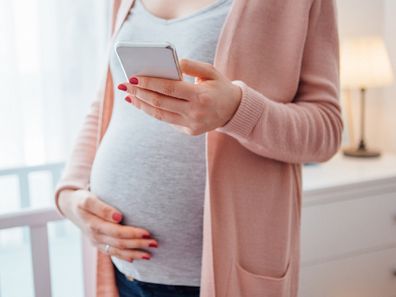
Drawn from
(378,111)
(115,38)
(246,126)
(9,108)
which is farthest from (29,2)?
(378,111)

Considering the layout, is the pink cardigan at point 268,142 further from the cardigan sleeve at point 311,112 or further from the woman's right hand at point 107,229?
the woman's right hand at point 107,229

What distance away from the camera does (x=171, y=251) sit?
2.26 ft

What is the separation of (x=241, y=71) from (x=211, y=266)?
27cm

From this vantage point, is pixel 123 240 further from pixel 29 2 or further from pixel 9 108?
pixel 29 2

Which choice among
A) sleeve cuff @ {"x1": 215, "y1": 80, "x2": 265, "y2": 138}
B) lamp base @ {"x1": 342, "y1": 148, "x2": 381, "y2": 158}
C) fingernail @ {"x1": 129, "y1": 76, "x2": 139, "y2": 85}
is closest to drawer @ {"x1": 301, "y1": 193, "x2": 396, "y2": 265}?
lamp base @ {"x1": 342, "y1": 148, "x2": 381, "y2": 158}

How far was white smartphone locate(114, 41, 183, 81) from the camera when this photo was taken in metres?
0.49

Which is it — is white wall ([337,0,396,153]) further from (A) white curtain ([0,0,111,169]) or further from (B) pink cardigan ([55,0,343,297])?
(B) pink cardigan ([55,0,343,297])

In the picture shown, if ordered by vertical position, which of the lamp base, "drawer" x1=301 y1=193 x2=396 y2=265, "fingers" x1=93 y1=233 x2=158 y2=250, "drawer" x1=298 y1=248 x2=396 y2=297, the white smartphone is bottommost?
"drawer" x1=298 y1=248 x2=396 y2=297

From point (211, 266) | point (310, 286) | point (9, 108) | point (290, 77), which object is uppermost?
point (290, 77)

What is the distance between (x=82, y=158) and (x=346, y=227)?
76cm

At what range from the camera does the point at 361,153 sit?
1591 millimetres

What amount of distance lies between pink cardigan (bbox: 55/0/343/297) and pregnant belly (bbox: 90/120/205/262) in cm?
4

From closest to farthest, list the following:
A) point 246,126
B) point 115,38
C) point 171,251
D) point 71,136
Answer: point 246,126 → point 171,251 → point 115,38 → point 71,136

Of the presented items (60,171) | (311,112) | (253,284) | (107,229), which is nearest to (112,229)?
(107,229)
